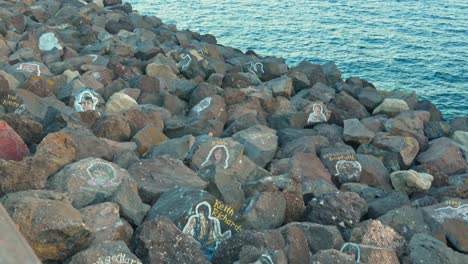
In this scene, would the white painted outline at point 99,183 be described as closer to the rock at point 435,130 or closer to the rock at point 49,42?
the rock at point 49,42

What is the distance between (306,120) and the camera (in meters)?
7.87

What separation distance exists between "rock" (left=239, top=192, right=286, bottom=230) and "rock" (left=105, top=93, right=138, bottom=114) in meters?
3.03

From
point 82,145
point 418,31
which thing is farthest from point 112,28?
point 418,31

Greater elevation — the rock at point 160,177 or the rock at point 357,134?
the rock at point 160,177

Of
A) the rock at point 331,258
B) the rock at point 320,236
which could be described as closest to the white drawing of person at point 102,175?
the rock at point 320,236

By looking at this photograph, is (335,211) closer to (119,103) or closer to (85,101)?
(119,103)

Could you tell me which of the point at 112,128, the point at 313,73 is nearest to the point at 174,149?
the point at 112,128

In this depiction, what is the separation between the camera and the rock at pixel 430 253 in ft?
13.7

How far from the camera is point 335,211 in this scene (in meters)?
4.75

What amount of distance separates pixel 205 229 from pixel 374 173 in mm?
2773

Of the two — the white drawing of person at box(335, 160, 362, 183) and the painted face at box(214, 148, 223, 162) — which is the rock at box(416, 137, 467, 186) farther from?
the painted face at box(214, 148, 223, 162)

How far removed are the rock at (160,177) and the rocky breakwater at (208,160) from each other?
0.06 ft

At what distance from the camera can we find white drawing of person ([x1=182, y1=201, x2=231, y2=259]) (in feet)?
14.0

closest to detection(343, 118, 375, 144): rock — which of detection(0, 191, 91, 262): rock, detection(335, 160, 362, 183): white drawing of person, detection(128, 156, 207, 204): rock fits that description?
detection(335, 160, 362, 183): white drawing of person
